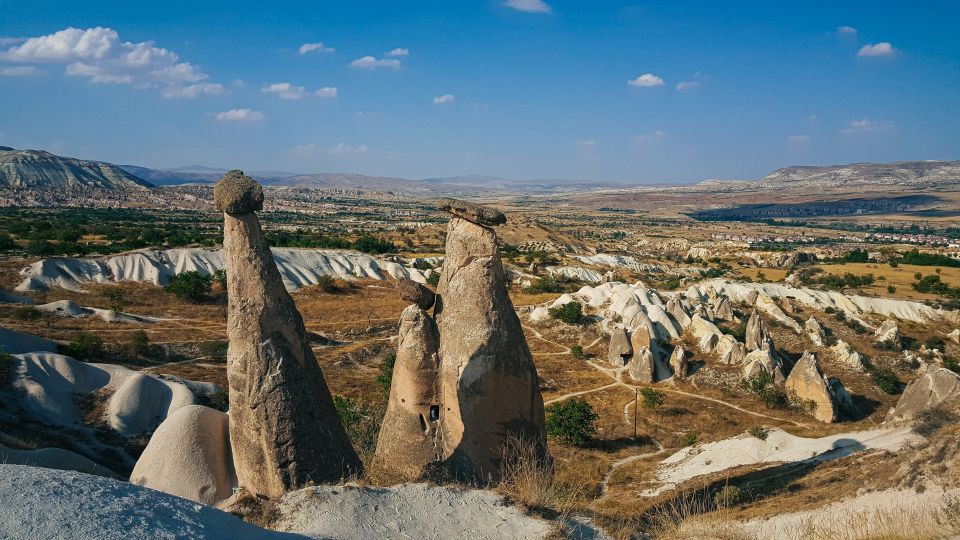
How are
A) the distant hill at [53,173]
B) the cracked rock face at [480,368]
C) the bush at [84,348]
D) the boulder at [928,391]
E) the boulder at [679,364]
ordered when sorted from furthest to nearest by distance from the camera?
the distant hill at [53,173], the boulder at [679,364], the bush at [84,348], the boulder at [928,391], the cracked rock face at [480,368]

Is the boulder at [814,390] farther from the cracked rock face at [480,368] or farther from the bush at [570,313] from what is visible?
the cracked rock face at [480,368]

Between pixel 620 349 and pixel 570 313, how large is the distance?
565 cm

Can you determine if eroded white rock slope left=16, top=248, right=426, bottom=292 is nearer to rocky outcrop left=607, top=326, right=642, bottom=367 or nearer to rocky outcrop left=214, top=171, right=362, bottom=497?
rocky outcrop left=607, top=326, right=642, bottom=367

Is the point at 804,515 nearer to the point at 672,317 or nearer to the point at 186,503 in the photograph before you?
the point at 186,503

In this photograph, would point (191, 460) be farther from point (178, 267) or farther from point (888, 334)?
point (178, 267)

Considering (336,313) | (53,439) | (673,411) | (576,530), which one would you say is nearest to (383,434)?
(576,530)

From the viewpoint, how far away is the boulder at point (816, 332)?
28.9 m

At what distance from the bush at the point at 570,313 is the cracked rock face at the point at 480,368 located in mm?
24203

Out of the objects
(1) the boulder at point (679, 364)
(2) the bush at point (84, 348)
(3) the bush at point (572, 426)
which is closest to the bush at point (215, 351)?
(2) the bush at point (84, 348)

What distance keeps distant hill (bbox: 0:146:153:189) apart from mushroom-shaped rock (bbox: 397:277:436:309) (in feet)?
538

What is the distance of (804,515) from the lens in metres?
8.52

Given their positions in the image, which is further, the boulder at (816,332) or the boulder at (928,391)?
the boulder at (816,332)

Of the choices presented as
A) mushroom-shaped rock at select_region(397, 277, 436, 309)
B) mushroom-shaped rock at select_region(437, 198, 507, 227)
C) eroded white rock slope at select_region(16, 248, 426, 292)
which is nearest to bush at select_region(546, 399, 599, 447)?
mushroom-shaped rock at select_region(397, 277, 436, 309)

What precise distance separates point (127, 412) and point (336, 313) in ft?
71.0
